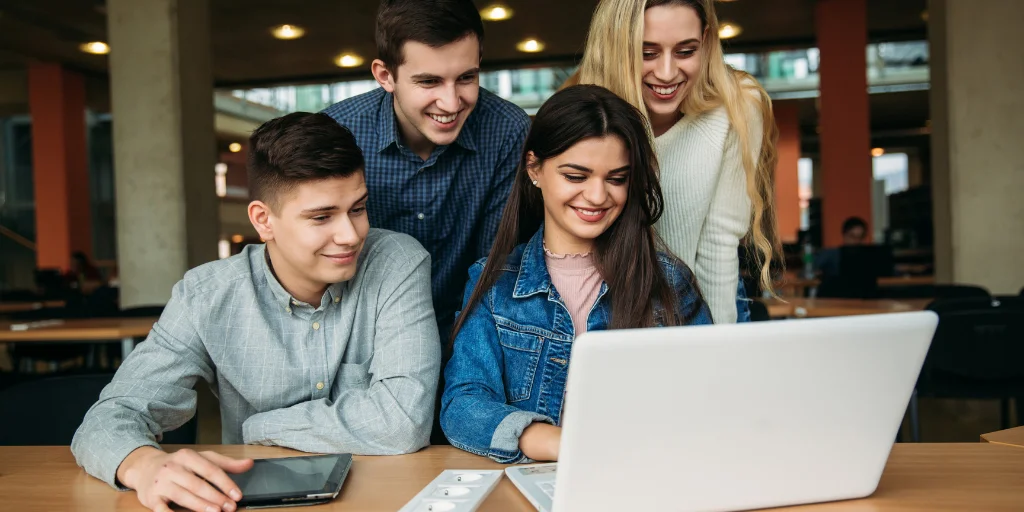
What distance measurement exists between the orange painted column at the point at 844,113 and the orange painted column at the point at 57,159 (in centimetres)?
827

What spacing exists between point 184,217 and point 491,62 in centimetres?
503

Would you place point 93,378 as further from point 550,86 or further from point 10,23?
point 550,86

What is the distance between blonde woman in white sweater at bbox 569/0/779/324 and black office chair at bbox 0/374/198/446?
1.17 m

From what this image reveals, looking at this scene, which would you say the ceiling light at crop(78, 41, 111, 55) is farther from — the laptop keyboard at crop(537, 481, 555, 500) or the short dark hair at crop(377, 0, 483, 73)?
the laptop keyboard at crop(537, 481, 555, 500)

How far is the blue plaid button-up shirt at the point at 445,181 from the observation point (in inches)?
79.7

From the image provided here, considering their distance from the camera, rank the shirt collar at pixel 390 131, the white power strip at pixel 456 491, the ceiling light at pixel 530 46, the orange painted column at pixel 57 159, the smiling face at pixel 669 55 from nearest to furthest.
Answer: the white power strip at pixel 456 491 < the smiling face at pixel 669 55 < the shirt collar at pixel 390 131 < the ceiling light at pixel 530 46 < the orange painted column at pixel 57 159

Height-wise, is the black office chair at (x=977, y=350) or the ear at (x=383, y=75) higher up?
the ear at (x=383, y=75)

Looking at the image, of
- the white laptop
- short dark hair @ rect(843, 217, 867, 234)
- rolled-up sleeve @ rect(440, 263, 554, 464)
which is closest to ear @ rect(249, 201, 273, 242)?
rolled-up sleeve @ rect(440, 263, 554, 464)

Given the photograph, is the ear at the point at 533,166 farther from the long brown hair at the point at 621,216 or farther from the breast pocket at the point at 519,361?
the breast pocket at the point at 519,361

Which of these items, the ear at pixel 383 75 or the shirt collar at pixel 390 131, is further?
the shirt collar at pixel 390 131

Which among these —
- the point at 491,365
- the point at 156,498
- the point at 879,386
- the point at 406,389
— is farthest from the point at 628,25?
the point at 156,498

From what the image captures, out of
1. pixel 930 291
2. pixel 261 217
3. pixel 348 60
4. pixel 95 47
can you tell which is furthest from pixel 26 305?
pixel 930 291

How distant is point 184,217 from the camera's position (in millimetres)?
5055

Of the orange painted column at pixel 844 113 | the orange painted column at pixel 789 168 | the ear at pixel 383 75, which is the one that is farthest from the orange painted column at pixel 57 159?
the orange painted column at pixel 789 168
